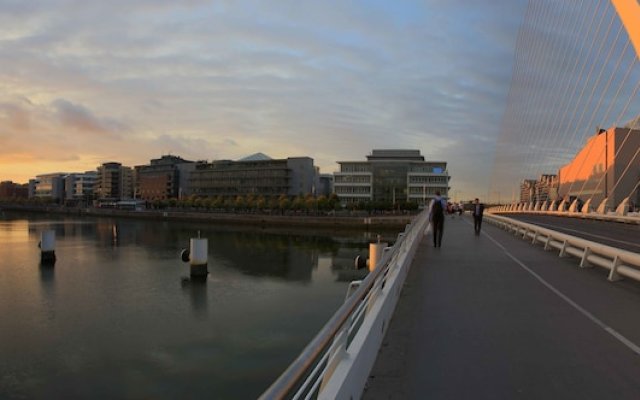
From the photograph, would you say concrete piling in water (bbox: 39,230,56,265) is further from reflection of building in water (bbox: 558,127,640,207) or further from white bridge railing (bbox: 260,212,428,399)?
reflection of building in water (bbox: 558,127,640,207)

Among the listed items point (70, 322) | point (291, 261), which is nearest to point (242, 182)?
point (291, 261)

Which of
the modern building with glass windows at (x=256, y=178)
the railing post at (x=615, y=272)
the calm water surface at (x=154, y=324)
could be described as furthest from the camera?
the modern building with glass windows at (x=256, y=178)

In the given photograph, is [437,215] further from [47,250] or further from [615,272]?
[47,250]

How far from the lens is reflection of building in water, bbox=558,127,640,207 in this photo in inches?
1815

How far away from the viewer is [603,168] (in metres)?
47.8

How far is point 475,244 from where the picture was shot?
19484 mm

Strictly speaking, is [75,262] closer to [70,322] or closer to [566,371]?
[70,322]

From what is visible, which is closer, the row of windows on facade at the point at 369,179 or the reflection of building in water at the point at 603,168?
the reflection of building in water at the point at 603,168

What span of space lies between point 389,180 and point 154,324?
11561cm

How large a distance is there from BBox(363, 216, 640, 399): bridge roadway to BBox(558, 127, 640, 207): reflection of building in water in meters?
37.5

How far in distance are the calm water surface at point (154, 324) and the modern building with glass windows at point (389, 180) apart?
9144cm

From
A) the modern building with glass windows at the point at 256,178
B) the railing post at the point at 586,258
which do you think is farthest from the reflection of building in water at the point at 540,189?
the modern building with glass windows at the point at 256,178

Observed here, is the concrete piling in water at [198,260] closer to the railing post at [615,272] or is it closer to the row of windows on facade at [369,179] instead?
the railing post at [615,272]

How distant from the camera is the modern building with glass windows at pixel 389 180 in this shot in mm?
130500
